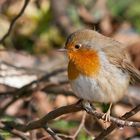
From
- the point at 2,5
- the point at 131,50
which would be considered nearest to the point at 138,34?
the point at 131,50

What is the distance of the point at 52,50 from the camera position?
6.75 m

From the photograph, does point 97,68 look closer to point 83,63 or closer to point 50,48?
point 83,63

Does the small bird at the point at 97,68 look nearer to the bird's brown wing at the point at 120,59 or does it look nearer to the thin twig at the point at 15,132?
the bird's brown wing at the point at 120,59

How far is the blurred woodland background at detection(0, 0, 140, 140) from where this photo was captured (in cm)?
509

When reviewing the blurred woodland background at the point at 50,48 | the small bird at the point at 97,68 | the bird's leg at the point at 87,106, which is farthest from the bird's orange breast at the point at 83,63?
the blurred woodland background at the point at 50,48

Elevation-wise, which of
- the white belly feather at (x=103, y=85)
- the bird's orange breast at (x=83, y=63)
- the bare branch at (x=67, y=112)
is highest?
the bird's orange breast at (x=83, y=63)

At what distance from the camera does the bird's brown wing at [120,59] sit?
3.72 meters

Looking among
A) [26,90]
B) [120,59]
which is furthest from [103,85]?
[26,90]

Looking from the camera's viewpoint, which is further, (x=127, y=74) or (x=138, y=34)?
(x=138, y=34)

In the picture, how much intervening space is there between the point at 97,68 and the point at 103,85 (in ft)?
0.38

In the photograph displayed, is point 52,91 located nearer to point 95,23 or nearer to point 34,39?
point 34,39

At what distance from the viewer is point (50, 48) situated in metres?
6.85

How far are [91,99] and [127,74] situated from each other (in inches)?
13.0

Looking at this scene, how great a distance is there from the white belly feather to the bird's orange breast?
30mm
